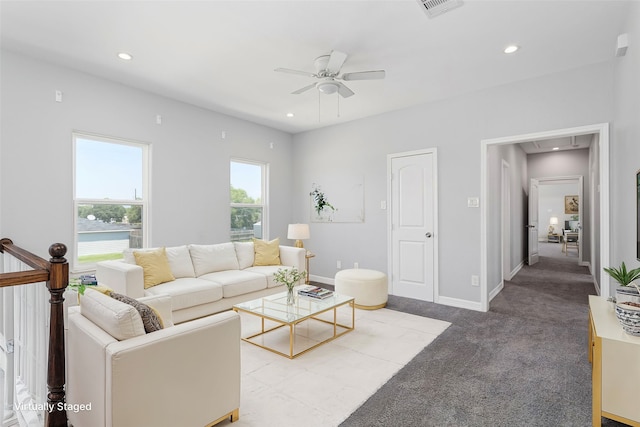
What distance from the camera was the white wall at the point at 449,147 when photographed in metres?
3.56

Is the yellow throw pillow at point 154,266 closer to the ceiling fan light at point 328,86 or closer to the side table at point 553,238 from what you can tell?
the ceiling fan light at point 328,86

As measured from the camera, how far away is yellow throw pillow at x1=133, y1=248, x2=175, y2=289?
3.49m

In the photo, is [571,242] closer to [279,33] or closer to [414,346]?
[414,346]

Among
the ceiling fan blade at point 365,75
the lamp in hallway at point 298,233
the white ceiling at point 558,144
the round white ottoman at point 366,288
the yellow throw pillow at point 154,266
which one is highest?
the white ceiling at point 558,144

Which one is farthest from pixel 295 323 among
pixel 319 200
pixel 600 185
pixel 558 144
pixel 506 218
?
pixel 558 144

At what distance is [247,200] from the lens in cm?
555

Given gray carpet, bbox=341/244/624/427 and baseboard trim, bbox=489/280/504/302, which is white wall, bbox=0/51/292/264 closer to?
gray carpet, bbox=341/244/624/427

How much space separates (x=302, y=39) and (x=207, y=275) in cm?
294

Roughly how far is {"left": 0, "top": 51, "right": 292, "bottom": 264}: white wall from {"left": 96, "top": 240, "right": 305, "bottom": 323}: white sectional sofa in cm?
51

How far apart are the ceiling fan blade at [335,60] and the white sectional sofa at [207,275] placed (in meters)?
2.63

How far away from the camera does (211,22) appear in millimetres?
2650

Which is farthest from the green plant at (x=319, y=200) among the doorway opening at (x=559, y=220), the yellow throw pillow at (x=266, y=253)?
the doorway opening at (x=559, y=220)

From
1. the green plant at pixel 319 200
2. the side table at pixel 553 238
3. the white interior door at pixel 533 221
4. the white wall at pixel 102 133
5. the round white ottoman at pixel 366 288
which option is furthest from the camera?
the side table at pixel 553 238

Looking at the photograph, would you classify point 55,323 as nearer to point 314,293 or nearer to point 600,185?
point 314,293
